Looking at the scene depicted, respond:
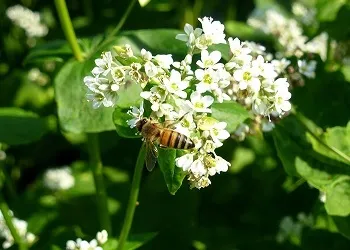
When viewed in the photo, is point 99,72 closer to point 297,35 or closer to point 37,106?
point 297,35

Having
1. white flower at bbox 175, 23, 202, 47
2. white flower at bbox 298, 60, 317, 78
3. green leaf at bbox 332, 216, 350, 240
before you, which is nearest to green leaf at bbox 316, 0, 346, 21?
white flower at bbox 298, 60, 317, 78

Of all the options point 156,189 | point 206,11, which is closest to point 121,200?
point 156,189

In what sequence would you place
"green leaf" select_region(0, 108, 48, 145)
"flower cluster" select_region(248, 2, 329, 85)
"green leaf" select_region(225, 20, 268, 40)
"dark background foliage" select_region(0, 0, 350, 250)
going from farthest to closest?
"green leaf" select_region(225, 20, 268, 40) < "flower cluster" select_region(248, 2, 329, 85) < "dark background foliage" select_region(0, 0, 350, 250) < "green leaf" select_region(0, 108, 48, 145)

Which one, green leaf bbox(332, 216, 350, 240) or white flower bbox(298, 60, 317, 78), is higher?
white flower bbox(298, 60, 317, 78)

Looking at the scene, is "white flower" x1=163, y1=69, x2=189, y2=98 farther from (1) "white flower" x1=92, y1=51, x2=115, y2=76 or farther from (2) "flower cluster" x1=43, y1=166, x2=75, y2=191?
(2) "flower cluster" x1=43, y1=166, x2=75, y2=191

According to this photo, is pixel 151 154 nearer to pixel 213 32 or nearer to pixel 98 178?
pixel 213 32

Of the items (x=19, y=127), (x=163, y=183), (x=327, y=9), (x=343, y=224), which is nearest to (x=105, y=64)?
(x=19, y=127)
